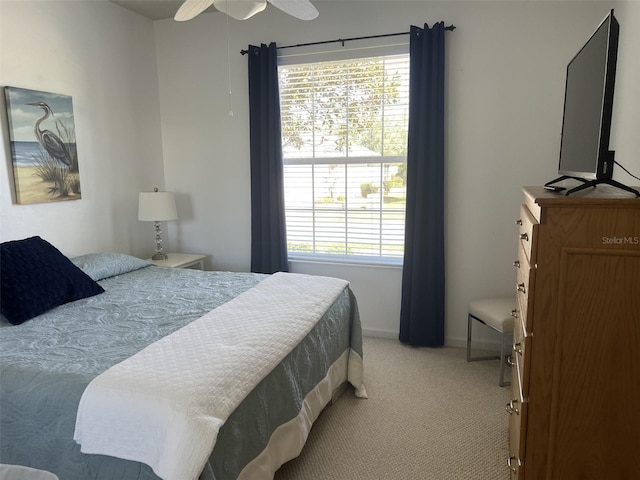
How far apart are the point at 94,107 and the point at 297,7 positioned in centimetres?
199

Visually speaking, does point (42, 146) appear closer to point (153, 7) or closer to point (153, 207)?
point (153, 207)

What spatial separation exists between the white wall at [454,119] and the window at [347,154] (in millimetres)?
229

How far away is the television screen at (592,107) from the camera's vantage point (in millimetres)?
1270

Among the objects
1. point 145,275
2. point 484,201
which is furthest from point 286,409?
point 484,201

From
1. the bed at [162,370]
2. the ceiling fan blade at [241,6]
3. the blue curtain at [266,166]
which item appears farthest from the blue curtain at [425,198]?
the ceiling fan blade at [241,6]

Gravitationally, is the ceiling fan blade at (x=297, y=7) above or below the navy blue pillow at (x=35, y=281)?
above

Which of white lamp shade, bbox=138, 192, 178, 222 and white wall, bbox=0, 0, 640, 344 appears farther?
white lamp shade, bbox=138, 192, 178, 222

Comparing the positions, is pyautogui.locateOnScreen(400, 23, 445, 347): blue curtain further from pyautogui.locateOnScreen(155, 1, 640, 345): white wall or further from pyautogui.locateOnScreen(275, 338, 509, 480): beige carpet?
pyautogui.locateOnScreen(275, 338, 509, 480): beige carpet

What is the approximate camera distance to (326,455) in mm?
2168

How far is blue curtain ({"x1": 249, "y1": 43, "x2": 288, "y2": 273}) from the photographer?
353 cm

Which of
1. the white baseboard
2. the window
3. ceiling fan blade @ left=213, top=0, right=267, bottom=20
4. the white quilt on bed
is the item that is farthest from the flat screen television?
the white baseboard

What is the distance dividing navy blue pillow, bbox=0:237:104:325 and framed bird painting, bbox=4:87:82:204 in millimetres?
503

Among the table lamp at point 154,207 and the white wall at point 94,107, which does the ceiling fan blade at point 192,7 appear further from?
the table lamp at point 154,207

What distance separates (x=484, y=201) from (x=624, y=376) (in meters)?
2.11
